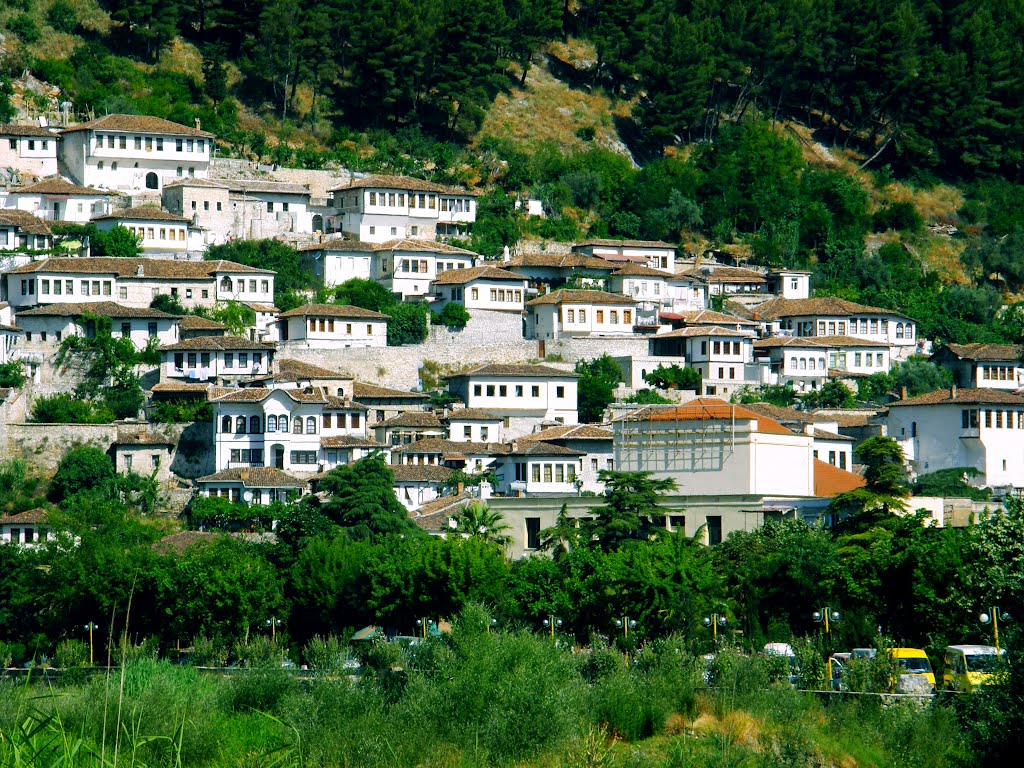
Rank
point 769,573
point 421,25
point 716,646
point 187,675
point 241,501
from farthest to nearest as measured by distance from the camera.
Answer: point 421,25
point 241,501
point 769,573
point 716,646
point 187,675

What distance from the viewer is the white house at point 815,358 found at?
3046 inches

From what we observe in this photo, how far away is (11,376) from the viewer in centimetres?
6544

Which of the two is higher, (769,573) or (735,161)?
(735,161)

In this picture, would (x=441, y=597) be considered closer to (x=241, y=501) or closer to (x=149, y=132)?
(x=241, y=501)

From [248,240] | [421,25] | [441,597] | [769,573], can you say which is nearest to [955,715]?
[769,573]

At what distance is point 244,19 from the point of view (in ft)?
312

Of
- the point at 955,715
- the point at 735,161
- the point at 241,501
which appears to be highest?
the point at 735,161

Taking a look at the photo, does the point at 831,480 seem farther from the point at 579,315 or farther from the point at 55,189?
the point at 55,189

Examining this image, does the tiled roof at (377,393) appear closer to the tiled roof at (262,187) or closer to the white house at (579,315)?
the white house at (579,315)

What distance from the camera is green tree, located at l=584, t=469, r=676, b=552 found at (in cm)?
4844

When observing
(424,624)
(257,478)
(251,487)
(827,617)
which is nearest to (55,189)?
(257,478)

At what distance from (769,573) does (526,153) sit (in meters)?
55.5

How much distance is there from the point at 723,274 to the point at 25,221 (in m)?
32.1

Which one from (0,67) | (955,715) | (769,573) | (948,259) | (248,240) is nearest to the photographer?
(955,715)
